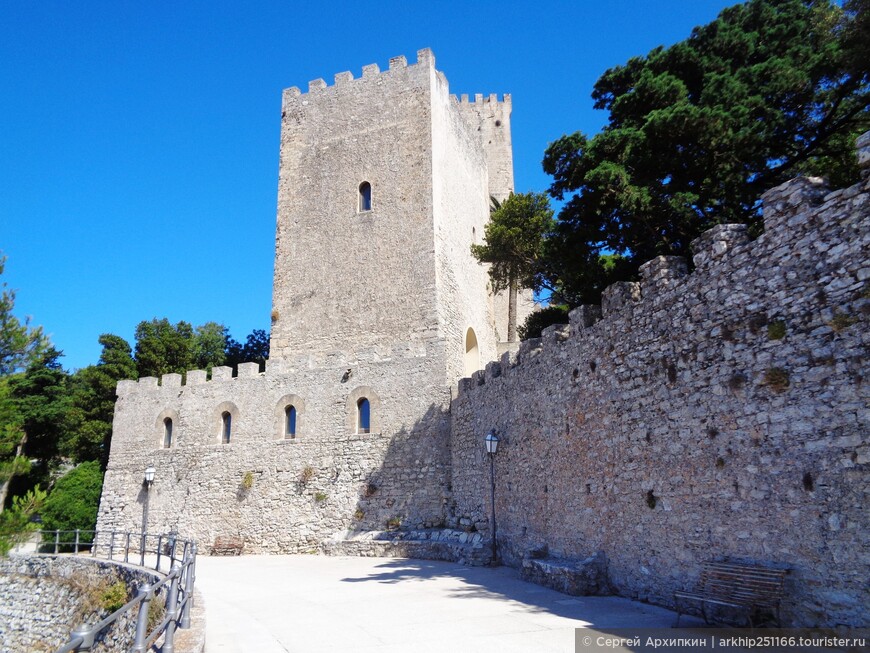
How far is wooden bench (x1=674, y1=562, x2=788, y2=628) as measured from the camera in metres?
5.72

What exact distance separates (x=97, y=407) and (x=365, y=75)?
16.9 m

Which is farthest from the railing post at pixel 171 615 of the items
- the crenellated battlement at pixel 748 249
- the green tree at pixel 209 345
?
the green tree at pixel 209 345

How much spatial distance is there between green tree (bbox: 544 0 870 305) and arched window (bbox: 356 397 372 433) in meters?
8.45

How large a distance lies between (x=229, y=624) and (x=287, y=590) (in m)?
2.83

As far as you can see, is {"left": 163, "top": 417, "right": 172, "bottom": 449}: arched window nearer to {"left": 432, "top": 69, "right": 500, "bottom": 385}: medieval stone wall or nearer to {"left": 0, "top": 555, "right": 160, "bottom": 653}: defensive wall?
{"left": 0, "top": 555, "right": 160, "bottom": 653}: defensive wall

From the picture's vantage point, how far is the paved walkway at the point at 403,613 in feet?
20.9

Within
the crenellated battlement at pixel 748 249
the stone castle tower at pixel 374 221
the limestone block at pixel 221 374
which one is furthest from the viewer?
the limestone block at pixel 221 374

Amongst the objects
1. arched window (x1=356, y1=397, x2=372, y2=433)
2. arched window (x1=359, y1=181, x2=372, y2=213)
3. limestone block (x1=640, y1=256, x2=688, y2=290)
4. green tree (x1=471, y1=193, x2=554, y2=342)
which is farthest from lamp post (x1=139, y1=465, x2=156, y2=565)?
limestone block (x1=640, y1=256, x2=688, y2=290)

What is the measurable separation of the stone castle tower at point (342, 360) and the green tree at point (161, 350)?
6.60 metres

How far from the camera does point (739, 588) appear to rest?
6.08m

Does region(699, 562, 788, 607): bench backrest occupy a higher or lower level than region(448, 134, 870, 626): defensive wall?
lower

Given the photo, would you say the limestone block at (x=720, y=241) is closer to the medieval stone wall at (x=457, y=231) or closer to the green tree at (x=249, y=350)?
the medieval stone wall at (x=457, y=231)

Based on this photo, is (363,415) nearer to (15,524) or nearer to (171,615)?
(15,524)

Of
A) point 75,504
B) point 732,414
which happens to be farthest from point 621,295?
point 75,504
